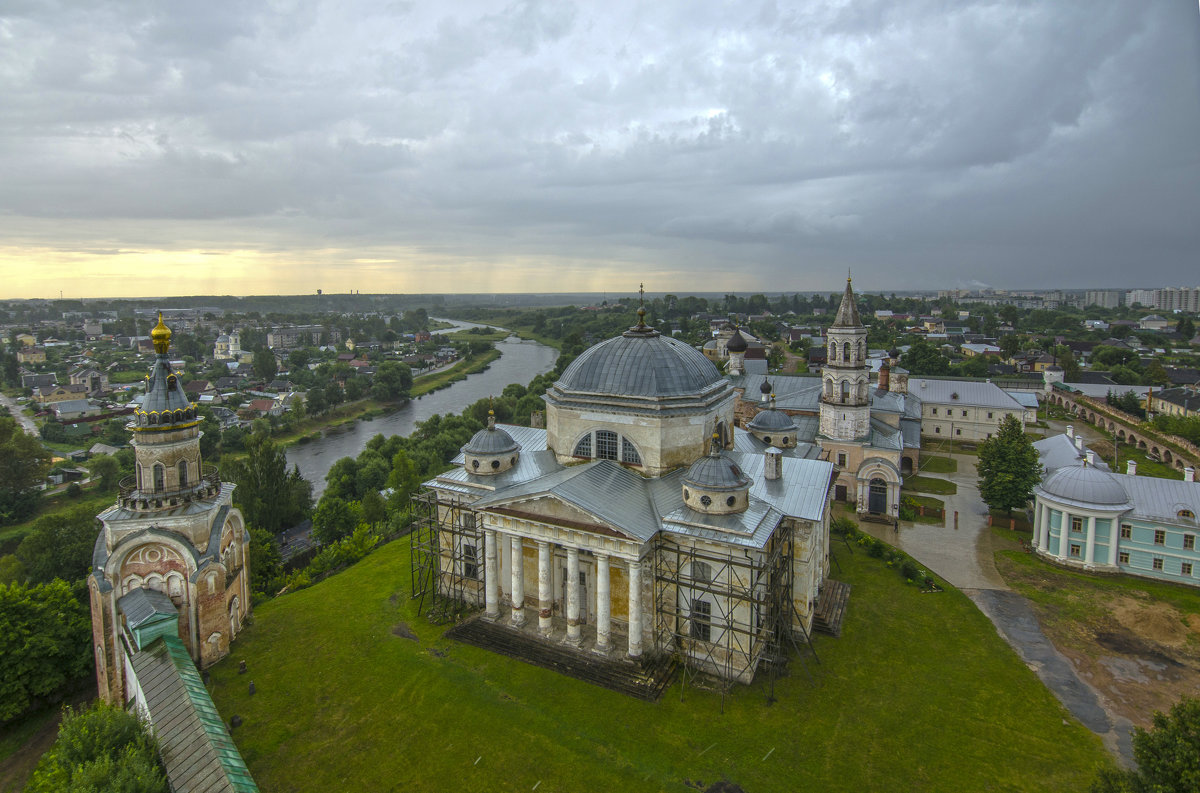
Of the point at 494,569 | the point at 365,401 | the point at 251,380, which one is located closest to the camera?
the point at 494,569

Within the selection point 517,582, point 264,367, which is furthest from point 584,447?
point 264,367

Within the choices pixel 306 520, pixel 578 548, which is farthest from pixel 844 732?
pixel 306 520

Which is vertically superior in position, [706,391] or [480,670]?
[706,391]

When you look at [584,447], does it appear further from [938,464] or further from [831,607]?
[938,464]

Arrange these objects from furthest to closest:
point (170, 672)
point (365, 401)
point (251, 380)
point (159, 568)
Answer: point (251, 380), point (365, 401), point (159, 568), point (170, 672)

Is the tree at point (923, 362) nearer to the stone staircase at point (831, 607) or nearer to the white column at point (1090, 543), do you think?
the white column at point (1090, 543)

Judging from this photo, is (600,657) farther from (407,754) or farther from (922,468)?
(922,468)

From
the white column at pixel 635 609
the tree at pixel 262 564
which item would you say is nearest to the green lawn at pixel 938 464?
the white column at pixel 635 609
